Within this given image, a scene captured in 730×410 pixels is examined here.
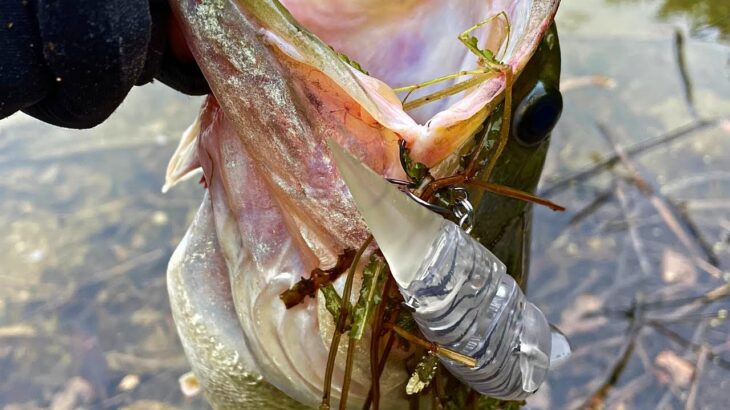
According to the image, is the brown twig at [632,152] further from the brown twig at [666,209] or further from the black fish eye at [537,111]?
the black fish eye at [537,111]

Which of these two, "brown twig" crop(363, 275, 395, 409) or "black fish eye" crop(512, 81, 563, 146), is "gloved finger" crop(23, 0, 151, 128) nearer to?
"brown twig" crop(363, 275, 395, 409)

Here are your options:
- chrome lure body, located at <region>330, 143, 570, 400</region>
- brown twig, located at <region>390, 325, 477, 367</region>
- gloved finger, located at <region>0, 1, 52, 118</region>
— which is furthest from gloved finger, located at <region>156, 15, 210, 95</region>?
brown twig, located at <region>390, 325, 477, 367</region>

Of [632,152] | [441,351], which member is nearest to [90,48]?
[441,351]

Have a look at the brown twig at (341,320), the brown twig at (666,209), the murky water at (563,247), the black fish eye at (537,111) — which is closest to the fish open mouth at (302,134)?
the brown twig at (341,320)

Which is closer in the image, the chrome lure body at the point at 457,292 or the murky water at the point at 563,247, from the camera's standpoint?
the chrome lure body at the point at 457,292

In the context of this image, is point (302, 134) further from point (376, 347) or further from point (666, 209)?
point (666, 209)

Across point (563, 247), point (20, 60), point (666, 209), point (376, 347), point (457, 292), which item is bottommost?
point (563, 247)

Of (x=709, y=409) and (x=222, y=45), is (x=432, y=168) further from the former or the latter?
(x=709, y=409)
